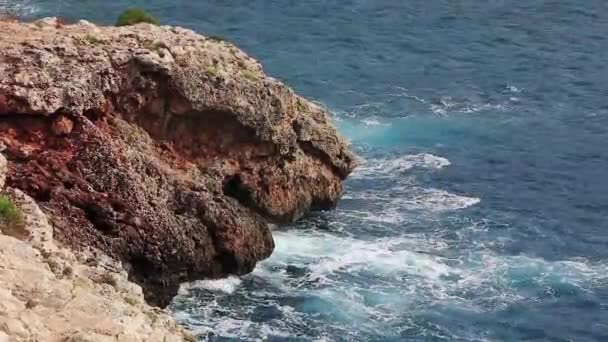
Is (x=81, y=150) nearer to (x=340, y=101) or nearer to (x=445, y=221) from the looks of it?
(x=445, y=221)

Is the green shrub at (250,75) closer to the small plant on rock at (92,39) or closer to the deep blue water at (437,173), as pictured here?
the deep blue water at (437,173)

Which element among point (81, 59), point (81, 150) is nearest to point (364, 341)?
point (81, 150)

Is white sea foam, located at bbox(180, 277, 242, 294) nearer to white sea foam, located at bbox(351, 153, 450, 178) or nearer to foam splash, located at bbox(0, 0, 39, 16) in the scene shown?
white sea foam, located at bbox(351, 153, 450, 178)

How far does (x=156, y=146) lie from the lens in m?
50.6

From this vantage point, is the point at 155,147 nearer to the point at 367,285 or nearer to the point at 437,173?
the point at 367,285

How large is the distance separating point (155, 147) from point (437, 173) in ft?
70.6

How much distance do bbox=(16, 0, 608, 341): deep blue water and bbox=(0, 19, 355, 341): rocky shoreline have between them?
1.93 meters

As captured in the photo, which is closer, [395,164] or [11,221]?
[11,221]

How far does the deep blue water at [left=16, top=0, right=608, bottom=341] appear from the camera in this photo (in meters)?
48.0

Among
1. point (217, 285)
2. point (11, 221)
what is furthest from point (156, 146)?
point (11, 221)

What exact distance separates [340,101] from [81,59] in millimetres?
32884

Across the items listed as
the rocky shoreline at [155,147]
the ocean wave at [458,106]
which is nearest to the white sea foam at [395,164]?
the rocky shoreline at [155,147]

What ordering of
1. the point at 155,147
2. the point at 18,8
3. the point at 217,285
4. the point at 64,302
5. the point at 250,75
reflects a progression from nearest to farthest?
the point at 64,302 → the point at 217,285 → the point at 155,147 → the point at 250,75 → the point at 18,8

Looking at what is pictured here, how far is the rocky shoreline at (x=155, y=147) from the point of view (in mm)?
43844
